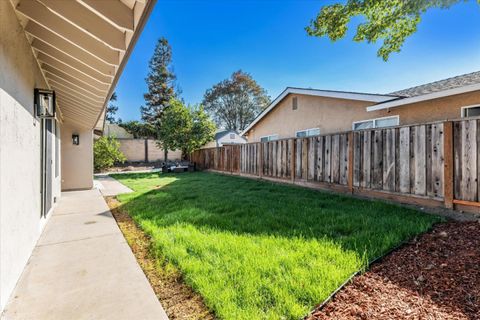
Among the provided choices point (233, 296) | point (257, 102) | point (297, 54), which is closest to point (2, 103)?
point (233, 296)

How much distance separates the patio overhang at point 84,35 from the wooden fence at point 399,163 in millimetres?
4990

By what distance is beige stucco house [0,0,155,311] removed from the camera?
7.10ft

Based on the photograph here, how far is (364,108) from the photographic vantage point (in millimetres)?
8375

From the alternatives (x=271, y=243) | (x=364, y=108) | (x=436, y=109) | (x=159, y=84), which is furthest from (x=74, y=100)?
(x=159, y=84)

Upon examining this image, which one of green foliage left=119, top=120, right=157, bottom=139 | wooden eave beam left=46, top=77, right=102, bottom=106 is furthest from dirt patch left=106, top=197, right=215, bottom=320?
green foliage left=119, top=120, right=157, bottom=139

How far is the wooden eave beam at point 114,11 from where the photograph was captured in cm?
208

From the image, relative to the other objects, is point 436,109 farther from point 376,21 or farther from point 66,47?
point 66,47

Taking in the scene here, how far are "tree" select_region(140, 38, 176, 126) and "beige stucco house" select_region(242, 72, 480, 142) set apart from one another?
69.3 ft

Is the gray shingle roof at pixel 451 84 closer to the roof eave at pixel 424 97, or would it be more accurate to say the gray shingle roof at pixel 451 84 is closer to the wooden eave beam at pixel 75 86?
the roof eave at pixel 424 97

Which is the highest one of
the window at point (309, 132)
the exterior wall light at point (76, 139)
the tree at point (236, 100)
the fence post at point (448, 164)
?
the tree at point (236, 100)

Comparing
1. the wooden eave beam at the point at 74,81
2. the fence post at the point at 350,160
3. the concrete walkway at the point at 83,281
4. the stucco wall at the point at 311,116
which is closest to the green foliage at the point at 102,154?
the stucco wall at the point at 311,116

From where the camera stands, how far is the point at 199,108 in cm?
1861

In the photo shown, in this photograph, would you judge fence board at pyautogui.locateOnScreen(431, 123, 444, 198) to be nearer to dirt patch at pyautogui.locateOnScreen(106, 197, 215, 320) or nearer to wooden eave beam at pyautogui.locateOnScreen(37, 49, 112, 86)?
dirt patch at pyautogui.locateOnScreen(106, 197, 215, 320)

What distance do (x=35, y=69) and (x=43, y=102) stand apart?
58 cm
